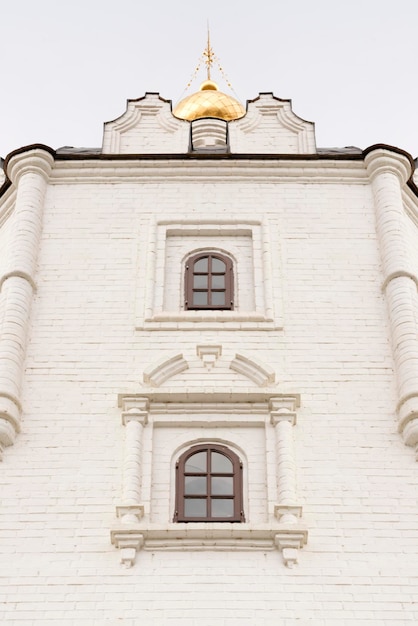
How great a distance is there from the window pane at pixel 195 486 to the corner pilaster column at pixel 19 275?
1823 mm

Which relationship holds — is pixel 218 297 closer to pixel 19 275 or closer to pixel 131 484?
pixel 19 275

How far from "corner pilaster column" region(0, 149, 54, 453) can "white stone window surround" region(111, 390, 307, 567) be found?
45.8 inches

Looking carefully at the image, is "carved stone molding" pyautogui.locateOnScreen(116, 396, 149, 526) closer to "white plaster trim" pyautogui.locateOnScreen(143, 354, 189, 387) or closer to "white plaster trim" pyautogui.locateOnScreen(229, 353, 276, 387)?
"white plaster trim" pyautogui.locateOnScreen(143, 354, 189, 387)

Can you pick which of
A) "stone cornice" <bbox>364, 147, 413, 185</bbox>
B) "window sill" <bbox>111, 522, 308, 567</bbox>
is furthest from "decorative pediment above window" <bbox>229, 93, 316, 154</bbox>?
"window sill" <bbox>111, 522, 308, 567</bbox>

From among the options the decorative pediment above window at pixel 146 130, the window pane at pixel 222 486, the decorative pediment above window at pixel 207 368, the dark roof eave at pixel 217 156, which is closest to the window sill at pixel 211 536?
the window pane at pixel 222 486

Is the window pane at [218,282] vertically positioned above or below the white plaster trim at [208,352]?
above

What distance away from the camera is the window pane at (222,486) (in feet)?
42.6

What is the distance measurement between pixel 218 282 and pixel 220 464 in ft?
10.0

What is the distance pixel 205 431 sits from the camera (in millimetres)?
13578

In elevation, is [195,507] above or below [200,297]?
below

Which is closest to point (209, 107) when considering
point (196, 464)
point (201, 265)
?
point (201, 265)

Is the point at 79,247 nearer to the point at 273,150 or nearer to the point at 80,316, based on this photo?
the point at 80,316

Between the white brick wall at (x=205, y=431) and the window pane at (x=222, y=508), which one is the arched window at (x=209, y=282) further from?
the window pane at (x=222, y=508)

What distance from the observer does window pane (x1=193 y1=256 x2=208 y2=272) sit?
15.9 m
